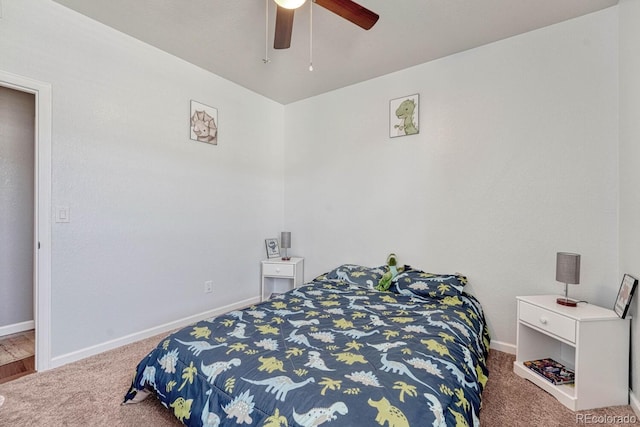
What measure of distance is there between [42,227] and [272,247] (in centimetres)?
223

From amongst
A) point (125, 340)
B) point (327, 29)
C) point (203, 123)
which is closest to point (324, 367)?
point (125, 340)

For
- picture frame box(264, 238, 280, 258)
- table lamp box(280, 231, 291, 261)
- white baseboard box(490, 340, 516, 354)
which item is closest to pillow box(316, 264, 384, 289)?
table lamp box(280, 231, 291, 261)

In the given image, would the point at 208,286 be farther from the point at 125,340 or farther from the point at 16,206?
the point at 16,206

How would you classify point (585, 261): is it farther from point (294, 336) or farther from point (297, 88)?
point (297, 88)

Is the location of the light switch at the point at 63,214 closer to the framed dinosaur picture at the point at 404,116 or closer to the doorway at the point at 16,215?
the doorway at the point at 16,215

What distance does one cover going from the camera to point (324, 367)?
1355 millimetres

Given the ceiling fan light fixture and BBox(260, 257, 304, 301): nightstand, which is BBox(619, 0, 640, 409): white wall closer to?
the ceiling fan light fixture

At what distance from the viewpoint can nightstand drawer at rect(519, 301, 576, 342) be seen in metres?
1.81

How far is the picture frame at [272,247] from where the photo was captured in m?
3.81

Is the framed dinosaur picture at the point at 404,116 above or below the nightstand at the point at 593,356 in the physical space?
above

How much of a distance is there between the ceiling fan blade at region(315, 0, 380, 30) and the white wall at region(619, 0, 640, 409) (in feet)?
5.47

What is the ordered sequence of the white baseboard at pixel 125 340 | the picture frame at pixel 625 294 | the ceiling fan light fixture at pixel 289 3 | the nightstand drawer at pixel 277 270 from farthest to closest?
1. the nightstand drawer at pixel 277 270
2. the white baseboard at pixel 125 340
3. the picture frame at pixel 625 294
4. the ceiling fan light fixture at pixel 289 3

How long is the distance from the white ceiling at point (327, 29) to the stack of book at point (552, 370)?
2.54 metres

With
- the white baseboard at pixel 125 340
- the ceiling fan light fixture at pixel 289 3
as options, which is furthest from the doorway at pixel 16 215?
the ceiling fan light fixture at pixel 289 3
